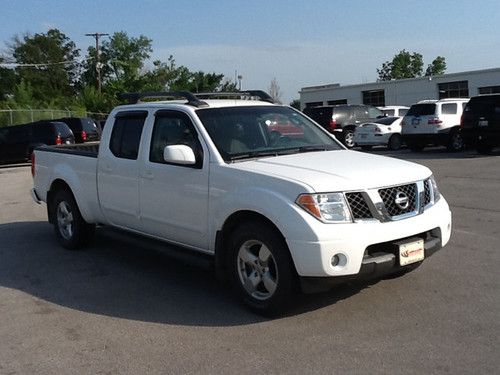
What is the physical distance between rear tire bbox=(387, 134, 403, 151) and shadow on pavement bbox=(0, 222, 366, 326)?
1766 cm

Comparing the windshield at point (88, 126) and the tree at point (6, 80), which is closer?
the windshield at point (88, 126)

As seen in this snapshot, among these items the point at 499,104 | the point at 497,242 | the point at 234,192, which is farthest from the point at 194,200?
the point at 499,104

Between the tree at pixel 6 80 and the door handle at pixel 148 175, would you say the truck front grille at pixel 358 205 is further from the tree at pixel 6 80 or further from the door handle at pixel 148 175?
the tree at pixel 6 80

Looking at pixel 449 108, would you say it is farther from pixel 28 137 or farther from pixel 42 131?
pixel 28 137

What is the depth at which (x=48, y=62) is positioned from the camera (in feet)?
296

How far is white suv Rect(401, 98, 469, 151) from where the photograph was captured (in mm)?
21250

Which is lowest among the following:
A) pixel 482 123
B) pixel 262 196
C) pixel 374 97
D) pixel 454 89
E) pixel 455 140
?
pixel 262 196

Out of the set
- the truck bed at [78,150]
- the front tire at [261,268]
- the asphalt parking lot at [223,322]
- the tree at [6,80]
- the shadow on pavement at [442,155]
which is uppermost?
the tree at [6,80]

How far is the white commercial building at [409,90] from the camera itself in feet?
144

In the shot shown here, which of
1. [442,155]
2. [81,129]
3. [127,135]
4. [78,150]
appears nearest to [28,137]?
[81,129]

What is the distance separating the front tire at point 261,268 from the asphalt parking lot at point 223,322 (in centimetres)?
17

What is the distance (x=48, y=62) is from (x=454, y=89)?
63.5 meters

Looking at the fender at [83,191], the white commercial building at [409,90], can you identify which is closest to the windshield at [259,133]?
the fender at [83,191]

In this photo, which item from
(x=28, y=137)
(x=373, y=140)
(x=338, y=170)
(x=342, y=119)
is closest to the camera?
(x=338, y=170)
